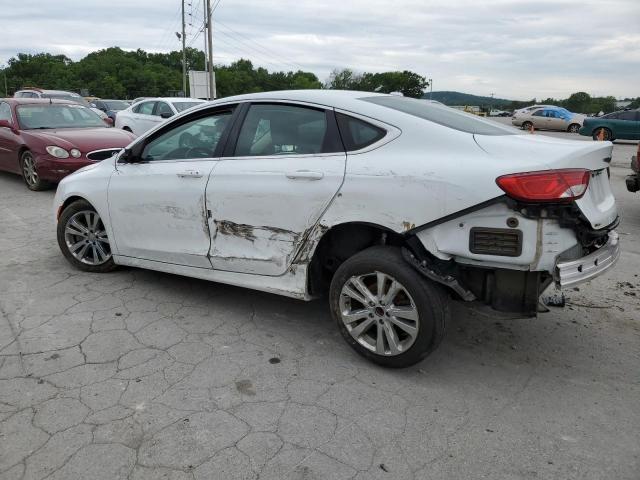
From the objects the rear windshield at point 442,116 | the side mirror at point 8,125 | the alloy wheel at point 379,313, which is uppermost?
the rear windshield at point 442,116

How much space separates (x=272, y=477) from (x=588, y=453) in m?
1.48

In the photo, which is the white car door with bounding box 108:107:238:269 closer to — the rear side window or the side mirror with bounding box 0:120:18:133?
the rear side window

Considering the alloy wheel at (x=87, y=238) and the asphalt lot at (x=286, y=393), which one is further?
the alloy wheel at (x=87, y=238)

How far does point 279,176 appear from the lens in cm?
341

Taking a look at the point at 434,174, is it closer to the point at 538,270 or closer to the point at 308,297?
the point at 538,270

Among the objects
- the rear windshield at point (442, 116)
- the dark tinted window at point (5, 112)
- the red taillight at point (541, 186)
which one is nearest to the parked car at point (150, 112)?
the dark tinted window at point (5, 112)

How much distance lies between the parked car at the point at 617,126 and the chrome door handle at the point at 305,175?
74.1 ft

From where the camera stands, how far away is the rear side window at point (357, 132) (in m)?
3.20

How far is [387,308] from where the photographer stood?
3.11 metres

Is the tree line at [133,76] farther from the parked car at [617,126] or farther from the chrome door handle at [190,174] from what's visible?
the chrome door handle at [190,174]

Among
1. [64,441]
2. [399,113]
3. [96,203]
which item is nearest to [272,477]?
[64,441]

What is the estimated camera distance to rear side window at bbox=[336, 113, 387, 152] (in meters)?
3.20

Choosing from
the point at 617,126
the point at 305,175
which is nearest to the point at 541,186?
the point at 305,175

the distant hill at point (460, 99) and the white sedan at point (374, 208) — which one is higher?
the distant hill at point (460, 99)
